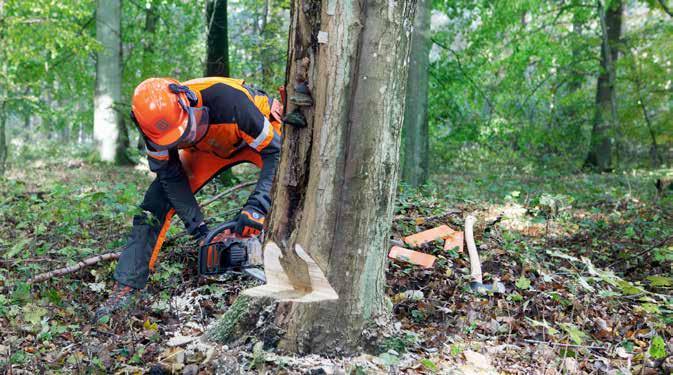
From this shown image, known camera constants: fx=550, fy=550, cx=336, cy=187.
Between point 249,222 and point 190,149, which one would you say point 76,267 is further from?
point 249,222

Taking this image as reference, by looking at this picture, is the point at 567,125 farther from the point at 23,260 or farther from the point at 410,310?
the point at 23,260

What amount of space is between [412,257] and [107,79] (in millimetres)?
11589

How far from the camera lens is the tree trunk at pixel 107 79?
1338cm

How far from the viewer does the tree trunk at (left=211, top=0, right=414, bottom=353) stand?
8.71 feet

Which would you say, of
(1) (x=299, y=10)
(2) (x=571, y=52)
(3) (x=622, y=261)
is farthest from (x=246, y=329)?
(2) (x=571, y=52)

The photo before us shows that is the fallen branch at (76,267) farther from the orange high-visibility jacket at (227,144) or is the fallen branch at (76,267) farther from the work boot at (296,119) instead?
the work boot at (296,119)

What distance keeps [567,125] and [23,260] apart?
14.0m

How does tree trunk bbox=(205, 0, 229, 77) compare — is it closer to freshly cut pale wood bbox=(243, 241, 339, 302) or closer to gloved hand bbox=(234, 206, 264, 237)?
gloved hand bbox=(234, 206, 264, 237)

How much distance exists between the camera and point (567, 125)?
1502cm

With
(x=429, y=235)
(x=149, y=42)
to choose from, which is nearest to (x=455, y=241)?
(x=429, y=235)

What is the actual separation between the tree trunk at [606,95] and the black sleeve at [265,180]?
33.4ft

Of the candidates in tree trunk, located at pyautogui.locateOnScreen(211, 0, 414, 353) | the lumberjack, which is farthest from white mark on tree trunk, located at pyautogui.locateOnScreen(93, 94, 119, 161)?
tree trunk, located at pyautogui.locateOnScreen(211, 0, 414, 353)

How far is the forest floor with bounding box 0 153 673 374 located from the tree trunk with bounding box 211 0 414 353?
22 cm

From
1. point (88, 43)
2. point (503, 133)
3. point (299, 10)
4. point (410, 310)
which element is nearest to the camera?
point (299, 10)
